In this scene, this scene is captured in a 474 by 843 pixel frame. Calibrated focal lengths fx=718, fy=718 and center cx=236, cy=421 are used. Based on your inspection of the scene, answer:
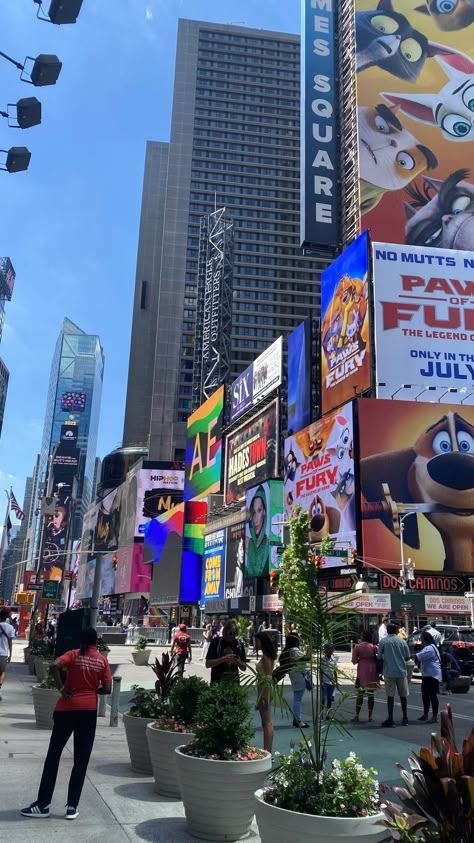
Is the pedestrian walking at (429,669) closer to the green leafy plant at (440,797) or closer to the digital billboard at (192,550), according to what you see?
the green leafy plant at (440,797)

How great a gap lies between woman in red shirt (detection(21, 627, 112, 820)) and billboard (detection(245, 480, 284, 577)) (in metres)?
54.1

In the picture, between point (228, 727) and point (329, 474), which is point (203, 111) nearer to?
point (329, 474)

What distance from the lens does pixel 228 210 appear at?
14212cm

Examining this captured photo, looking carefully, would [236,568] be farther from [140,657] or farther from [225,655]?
[225,655]

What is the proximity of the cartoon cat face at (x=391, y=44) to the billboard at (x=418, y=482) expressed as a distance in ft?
119

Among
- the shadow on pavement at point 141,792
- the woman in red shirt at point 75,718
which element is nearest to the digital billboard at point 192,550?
the shadow on pavement at point 141,792

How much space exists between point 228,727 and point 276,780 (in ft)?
3.38

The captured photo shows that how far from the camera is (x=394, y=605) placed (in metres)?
42.4

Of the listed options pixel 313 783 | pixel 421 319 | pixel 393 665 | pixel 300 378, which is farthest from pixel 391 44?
pixel 313 783

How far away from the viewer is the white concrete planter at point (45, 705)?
36.8ft

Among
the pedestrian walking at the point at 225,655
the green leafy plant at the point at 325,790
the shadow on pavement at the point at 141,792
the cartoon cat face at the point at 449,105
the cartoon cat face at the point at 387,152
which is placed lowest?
the shadow on pavement at the point at 141,792

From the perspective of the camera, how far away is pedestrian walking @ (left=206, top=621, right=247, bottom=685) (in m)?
9.12

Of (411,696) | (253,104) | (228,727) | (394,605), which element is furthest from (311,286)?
(228,727)

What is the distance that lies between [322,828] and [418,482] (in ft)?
153
